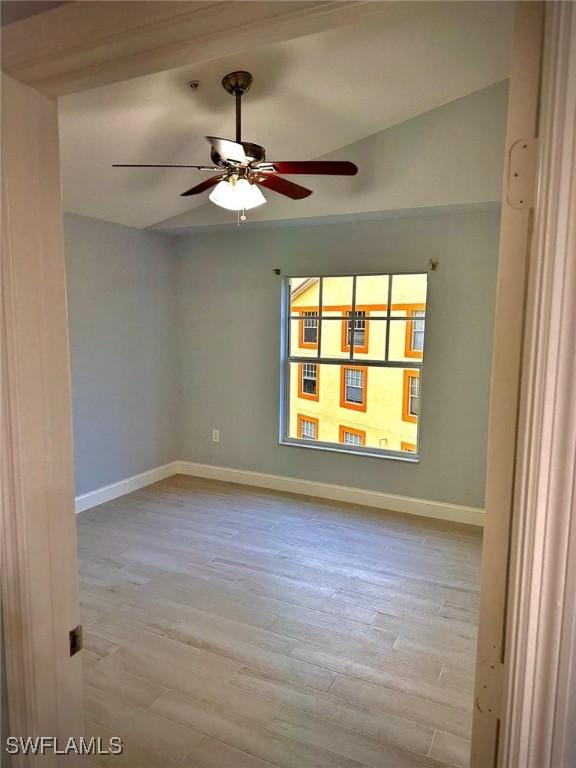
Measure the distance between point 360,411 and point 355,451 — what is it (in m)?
0.37

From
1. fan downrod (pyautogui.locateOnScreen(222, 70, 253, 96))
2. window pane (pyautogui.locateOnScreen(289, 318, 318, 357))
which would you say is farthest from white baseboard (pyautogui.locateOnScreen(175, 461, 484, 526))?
fan downrod (pyautogui.locateOnScreen(222, 70, 253, 96))

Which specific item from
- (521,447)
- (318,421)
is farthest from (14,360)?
(318,421)

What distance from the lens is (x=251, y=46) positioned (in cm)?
82

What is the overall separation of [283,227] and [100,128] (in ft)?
6.01

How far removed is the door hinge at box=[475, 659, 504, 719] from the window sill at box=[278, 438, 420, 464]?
3.23 meters

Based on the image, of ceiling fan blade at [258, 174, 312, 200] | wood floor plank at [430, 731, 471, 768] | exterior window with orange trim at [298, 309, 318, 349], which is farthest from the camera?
exterior window with orange trim at [298, 309, 318, 349]

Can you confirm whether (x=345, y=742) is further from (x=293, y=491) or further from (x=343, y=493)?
(x=293, y=491)

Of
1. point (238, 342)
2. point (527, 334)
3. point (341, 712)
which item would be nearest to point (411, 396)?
point (238, 342)

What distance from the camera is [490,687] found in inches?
30.5

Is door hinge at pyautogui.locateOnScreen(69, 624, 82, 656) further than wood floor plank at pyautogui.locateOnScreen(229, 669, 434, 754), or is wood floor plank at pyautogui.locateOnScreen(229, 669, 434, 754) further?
wood floor plank at pyautogui.locateOnScreen(229, 669, 434, 754)

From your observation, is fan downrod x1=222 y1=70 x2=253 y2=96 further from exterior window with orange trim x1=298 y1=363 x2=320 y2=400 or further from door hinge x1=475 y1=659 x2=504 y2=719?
door hinge x1=475 y1=659 x2=504 y2=719

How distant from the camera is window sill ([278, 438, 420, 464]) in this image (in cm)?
398

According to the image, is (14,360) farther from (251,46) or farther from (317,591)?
(317,591)

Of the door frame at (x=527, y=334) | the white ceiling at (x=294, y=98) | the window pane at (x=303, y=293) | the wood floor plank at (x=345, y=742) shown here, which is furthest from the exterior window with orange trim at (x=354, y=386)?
the door frame at (x=527, y=334)
